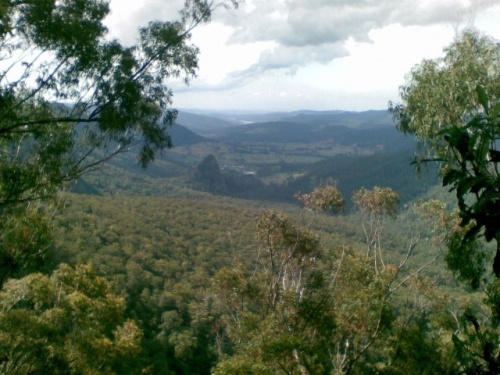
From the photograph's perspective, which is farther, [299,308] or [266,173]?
[266,173]

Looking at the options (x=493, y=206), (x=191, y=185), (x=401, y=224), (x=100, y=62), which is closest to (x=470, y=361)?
(x=493, y=206)

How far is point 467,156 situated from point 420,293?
7903 millimetres

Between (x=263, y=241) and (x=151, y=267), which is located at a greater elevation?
(x=263, y=241)

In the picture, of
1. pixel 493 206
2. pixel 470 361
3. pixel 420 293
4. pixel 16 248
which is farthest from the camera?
pixel 420 293

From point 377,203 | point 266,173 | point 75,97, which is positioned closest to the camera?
point 75,97

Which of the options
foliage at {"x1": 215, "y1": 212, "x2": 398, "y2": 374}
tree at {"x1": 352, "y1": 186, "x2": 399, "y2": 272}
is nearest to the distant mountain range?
tree at {"x1": 352, "y1": 186, "x2": 399, "y2": 272}

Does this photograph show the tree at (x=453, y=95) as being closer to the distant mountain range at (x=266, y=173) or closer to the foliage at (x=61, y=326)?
the foliage at (x=61, y=326)

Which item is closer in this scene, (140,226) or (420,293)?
(420,293)

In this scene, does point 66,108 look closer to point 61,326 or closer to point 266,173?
point 61,326

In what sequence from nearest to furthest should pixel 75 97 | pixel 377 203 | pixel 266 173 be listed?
pixel 75 97 < pixel 377 203 < pixel 266 173

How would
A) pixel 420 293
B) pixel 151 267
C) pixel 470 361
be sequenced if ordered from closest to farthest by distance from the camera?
pixel 470 361, pixel 420 293, pixel 151 267

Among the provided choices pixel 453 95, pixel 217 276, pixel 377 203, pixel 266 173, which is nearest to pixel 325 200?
pixel 377 203

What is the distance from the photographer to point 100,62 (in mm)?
6492

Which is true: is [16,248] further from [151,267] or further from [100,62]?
[151,267]
